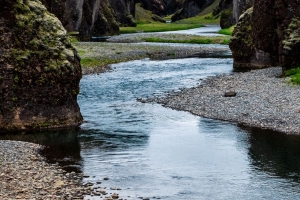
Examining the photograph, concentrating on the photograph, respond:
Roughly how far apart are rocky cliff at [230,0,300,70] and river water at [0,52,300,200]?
57.5 feet

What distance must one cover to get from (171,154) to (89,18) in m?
95.4

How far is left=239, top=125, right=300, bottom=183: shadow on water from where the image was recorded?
82.3 ft

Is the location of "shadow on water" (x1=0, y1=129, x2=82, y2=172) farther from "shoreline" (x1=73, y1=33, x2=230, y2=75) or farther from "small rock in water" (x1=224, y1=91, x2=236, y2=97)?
"shoreline" (x1=73, y1=33, x2=230, y2=75)

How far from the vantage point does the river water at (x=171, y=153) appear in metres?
22.7

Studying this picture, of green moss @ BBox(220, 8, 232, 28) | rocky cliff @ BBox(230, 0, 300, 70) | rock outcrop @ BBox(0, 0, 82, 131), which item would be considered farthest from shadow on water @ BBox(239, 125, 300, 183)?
green moss @ BBox(220, 8, 232, 28)

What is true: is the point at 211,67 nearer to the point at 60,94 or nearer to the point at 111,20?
the point at 60,94

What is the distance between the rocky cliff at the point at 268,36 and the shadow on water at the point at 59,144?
27.1 meters

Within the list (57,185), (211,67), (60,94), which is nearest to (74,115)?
(60,94)

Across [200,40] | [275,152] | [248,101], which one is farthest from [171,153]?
[200,40]

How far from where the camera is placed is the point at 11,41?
33.8 meters

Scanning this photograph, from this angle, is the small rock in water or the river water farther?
the small rock in water

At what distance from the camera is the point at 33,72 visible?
33812 millimetres

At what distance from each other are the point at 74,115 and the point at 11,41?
6.11 meters

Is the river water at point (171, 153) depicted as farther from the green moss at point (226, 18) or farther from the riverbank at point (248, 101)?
the green moss at point (226, 18)
